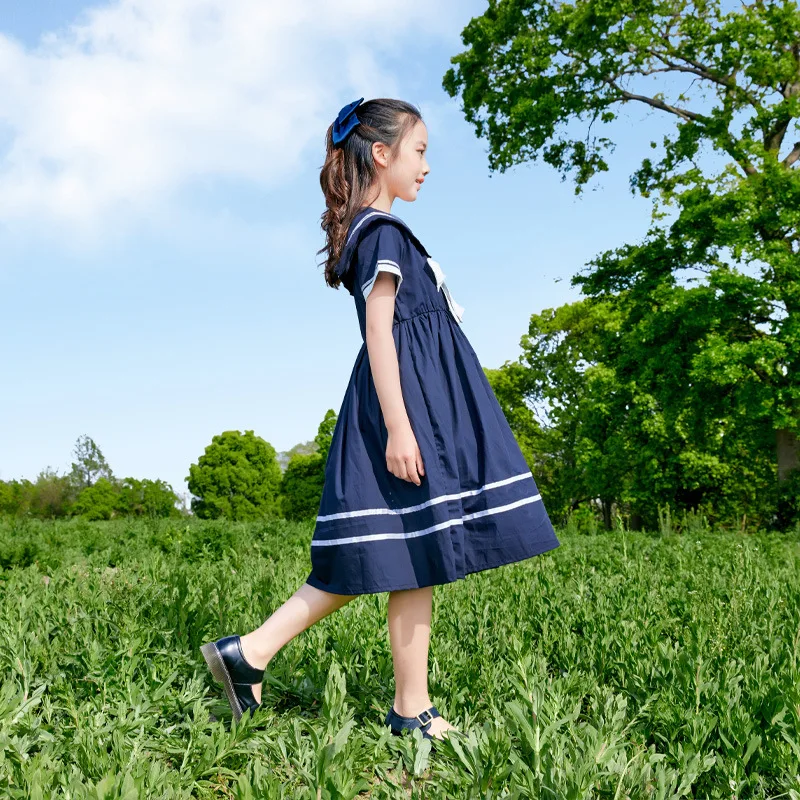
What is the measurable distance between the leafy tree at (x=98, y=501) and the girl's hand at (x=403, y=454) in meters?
36.0

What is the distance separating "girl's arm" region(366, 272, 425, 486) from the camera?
2.72m

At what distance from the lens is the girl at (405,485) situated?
2740mm

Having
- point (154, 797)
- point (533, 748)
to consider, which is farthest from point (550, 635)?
point (154, 797)

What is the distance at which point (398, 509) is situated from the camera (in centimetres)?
279

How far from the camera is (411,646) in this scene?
9.18 ft

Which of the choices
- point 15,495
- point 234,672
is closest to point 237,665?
point 234,672

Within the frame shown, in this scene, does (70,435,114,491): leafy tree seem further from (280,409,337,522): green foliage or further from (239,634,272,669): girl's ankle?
(239,634,272,669): girl's ankle

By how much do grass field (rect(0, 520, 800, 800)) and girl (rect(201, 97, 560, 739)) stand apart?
0.24 metres

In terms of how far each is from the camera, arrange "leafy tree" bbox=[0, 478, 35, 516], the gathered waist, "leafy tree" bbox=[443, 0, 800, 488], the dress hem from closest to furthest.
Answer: the dress hem
the gathered waist
"leafy tree" bbox=[443, 0, 800, 488]
"leafy tree" bbox=[0, 478, 35, 516]

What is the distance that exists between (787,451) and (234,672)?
20.0 m

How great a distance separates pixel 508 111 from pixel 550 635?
755 inches

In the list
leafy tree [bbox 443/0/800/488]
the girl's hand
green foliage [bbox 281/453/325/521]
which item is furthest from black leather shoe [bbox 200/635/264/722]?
green foliage [bbox 281/453/325/521]

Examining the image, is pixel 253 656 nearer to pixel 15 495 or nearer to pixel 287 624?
pixel 287 624

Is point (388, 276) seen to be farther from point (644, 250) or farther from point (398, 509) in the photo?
point (644, 250)
